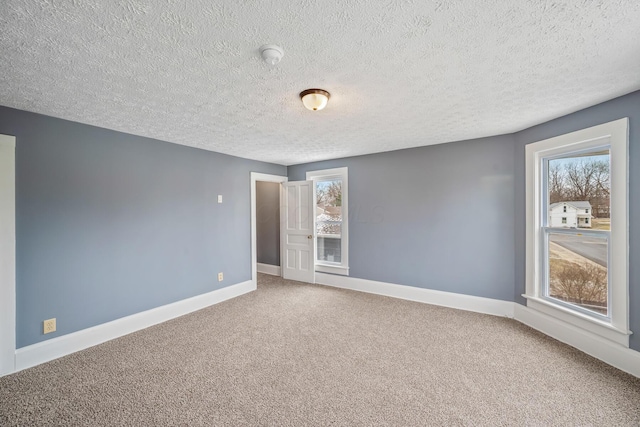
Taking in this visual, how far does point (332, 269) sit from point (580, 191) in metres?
3.57

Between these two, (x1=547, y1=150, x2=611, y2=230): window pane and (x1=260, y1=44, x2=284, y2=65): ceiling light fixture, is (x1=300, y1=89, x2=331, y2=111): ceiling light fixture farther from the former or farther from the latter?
(x1=547, y1=150, x2=611, y2=230): window pane

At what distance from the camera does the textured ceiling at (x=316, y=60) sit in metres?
1.26

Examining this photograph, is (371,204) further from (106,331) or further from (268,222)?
(106,331)

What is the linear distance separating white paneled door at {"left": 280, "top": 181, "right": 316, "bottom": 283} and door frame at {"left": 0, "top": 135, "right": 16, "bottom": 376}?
365 centimetres

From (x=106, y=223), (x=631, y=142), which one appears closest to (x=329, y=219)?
(x=106, y=223)

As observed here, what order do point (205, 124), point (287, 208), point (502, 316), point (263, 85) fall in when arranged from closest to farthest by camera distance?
1. point (263, 85)
2. point (205, 124)
3. point (502, 316)
4. point (287, 208)

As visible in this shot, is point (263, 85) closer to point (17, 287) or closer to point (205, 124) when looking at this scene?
point (205, 124)

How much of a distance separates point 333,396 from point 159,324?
8.34ft

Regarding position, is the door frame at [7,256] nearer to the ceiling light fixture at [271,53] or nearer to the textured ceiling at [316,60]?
the textured ceiling at [316,60]

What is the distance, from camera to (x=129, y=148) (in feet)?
10.4

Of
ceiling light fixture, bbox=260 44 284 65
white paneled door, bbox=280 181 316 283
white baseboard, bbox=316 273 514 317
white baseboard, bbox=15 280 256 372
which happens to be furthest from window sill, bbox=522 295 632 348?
white baseboard, bbox=15 280 256 372

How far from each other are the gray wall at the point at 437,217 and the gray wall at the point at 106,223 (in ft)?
7.96

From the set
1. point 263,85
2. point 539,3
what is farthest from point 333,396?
point 539,3

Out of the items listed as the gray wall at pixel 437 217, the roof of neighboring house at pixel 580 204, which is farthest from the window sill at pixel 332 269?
the roof of neighboring house at pixel 580 204
